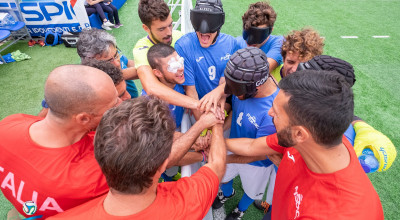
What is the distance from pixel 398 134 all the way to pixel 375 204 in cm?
438

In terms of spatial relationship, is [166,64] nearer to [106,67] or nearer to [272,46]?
[106,67]

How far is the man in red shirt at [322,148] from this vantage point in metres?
1.36

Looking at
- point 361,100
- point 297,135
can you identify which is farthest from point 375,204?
point 361,100

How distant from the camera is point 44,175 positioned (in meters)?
1.51

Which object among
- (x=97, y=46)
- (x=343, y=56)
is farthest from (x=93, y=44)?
(x=343, y=56)

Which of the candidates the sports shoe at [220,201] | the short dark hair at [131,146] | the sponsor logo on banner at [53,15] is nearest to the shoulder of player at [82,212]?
the short dark hair at [131,146]

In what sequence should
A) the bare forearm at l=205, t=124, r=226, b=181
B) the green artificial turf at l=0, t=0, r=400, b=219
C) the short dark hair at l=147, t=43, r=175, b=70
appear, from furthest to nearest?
the green artificial turf at l=0, t=0, r=400, b=219, the short dark hair at l=147, t=43, r=175, b=70, the bare forearm at l=205, t=124, r=226, b=181

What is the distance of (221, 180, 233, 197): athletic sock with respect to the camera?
327 centimetres

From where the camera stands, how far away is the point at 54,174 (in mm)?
1514

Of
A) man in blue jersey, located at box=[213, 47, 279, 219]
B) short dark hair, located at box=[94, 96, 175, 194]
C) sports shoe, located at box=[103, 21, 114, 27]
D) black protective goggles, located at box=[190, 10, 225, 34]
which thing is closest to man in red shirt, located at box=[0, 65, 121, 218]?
short dark hair, located at box=[94, 96, 175, 194]

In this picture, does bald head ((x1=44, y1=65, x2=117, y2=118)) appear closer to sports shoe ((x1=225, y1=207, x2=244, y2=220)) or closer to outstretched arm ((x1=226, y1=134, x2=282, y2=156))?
outstretched arm ((x1=226, y1=134, x2=282, y2=156))

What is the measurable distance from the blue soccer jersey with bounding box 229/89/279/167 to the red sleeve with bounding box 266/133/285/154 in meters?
0.16

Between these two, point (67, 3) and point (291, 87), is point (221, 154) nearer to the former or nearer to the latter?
point (291, 87)

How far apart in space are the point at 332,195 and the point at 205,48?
7.16 feet
